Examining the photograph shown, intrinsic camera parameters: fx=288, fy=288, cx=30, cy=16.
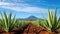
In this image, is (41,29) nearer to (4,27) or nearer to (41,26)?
(41,26)

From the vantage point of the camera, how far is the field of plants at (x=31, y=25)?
21.3ft

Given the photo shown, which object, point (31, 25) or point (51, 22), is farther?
point (31, 25)

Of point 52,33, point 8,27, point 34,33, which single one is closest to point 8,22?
point 8,27

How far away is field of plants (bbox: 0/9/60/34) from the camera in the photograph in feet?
21.3

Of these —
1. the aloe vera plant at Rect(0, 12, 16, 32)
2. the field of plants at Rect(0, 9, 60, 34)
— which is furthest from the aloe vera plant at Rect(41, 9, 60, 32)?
the aloe vera plant at Rect(0, 12, 16, 32)

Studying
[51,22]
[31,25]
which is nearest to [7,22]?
[31,25]

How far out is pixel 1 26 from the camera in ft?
22.2

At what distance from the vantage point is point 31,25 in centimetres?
678

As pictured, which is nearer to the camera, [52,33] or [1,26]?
[52,33]

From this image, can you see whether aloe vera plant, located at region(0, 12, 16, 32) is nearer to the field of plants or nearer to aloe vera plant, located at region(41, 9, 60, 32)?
the field of plants

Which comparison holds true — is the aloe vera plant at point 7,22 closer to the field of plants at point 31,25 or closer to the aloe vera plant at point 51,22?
the field of plants at point 31,25

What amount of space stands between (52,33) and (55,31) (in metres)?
0.22

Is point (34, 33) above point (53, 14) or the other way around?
the other way around

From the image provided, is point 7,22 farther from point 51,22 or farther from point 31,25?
point 51,22
